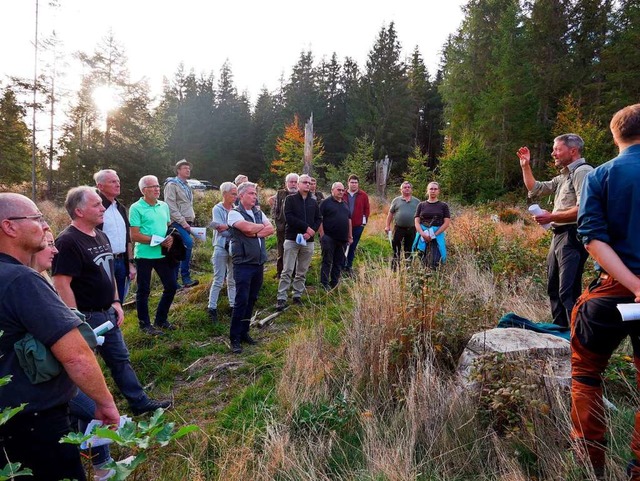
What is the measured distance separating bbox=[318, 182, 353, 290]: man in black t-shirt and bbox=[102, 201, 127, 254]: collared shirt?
3337 millimetres

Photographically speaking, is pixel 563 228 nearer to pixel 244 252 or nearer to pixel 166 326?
pixel 244 252

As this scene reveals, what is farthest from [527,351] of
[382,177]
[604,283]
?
[382,177]

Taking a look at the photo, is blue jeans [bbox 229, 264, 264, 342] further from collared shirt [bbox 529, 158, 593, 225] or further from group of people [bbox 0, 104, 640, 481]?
collared shirt [bbox 529, 158, 593, 225]

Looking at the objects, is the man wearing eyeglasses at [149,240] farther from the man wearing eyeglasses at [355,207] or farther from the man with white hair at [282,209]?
the man wearing eyeglasses at [355,207]

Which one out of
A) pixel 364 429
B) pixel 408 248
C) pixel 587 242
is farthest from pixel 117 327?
pixel 408 248

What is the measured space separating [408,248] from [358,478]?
538 cm

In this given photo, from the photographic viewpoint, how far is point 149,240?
15.8ft

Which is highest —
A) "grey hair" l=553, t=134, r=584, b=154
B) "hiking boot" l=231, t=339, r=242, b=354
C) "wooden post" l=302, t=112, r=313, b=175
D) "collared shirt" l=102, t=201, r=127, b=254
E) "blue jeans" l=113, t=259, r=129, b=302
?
"wooden post" l=302, t=112, r=313, b=175

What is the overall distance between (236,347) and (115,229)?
6.34 feet

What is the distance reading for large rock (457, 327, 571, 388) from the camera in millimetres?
2779

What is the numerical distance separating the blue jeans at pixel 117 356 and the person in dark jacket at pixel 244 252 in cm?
143

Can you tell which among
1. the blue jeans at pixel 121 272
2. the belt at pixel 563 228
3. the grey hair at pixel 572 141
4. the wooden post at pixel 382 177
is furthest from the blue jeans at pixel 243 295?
the wooden post at pixel 382 177

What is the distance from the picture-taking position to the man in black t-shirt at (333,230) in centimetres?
674

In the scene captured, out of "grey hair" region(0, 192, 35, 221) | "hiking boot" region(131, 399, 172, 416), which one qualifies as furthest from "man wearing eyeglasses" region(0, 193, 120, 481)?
"hiking boot" region(131, 399, 172, 416)
